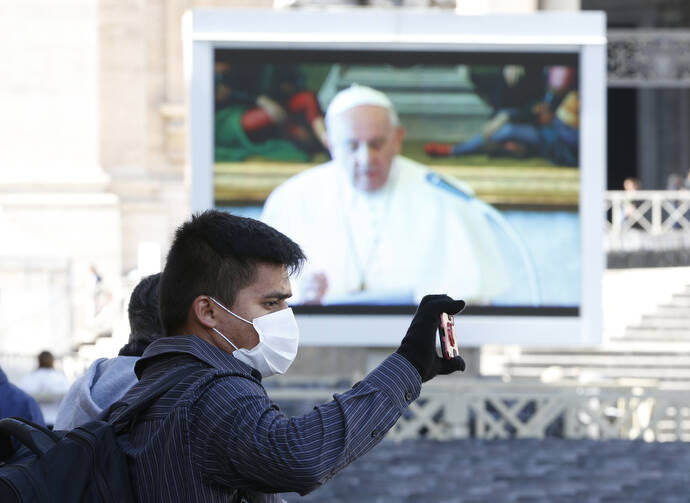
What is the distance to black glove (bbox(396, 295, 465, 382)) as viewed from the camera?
252 cm

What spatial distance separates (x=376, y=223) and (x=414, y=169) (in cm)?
65

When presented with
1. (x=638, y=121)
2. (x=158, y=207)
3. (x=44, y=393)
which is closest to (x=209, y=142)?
(x=44, y=393)

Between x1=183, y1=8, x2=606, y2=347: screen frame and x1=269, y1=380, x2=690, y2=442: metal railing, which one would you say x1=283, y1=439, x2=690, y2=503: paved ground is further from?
x1=183, y1=8, x2=606, y2=347: screen frame

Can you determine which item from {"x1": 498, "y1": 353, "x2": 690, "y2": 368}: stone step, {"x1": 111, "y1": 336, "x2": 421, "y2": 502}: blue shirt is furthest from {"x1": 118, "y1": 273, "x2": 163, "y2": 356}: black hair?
{"x1": 498, "y1": 353, "x2": 690, "y2": 368}: stone step

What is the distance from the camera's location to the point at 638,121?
33844 mm

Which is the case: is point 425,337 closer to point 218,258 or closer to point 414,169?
point 218,258

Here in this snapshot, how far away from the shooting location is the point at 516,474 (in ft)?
30.5

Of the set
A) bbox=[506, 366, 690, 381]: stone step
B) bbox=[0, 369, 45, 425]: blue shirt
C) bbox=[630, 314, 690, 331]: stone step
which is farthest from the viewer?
bbox=[630, 314, 690, 331]: stone step

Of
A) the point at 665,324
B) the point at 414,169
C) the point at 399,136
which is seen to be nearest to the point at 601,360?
the point at 665,324

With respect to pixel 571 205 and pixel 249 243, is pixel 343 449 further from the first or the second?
pixel 571 205

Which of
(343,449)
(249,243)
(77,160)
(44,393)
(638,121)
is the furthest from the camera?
(638,121)

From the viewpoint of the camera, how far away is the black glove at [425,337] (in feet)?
8.27

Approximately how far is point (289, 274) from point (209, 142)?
10.8 metres

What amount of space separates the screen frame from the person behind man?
931cm
